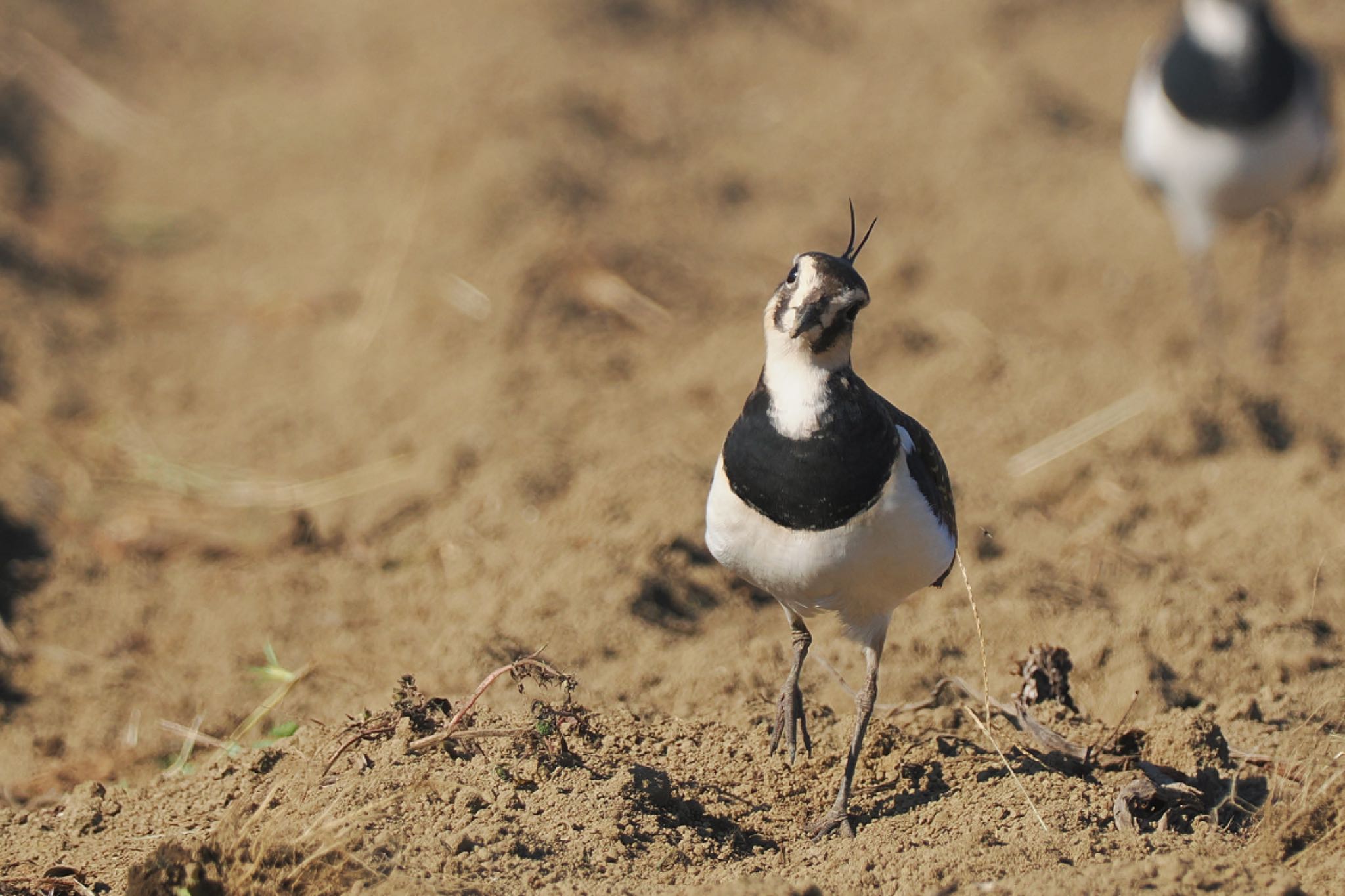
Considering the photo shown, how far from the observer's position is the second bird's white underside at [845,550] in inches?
130

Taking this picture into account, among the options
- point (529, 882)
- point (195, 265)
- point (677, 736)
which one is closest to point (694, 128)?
point (195, 265)

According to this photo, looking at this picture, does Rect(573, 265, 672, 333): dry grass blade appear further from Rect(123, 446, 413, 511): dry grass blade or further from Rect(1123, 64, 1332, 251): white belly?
Rect(1123, 64, 1332, 251): white belly

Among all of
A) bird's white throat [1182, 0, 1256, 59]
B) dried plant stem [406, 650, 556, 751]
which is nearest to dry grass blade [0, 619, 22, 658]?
dried plant stem [406, 650, 556, 751]

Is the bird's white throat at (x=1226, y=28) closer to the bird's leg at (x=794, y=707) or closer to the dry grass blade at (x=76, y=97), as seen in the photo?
the bird's leg at (x=794, y=707)

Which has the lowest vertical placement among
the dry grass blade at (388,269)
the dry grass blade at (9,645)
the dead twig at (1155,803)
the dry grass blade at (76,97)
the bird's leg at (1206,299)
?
the dry grass blade at (9,645)

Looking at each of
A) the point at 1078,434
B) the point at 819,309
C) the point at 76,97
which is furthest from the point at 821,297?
the point at 76,97

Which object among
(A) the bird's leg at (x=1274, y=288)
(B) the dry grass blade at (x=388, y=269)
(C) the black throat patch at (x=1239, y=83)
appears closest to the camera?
(C) the black throat patch at (x=1239, y=83)

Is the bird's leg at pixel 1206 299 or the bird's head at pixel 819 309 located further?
the bird's leg at pixel 1206 299

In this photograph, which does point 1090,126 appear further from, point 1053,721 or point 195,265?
point 1053,721

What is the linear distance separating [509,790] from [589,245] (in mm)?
4177

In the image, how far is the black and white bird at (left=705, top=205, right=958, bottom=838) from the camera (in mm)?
3273

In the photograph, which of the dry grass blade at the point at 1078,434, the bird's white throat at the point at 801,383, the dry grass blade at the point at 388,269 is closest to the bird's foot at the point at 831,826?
the bird's white throat at the point at 801,383

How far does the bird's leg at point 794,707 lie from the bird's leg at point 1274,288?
4192 mm

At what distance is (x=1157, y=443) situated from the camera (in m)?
5.73
